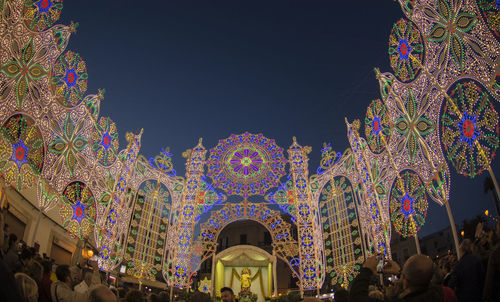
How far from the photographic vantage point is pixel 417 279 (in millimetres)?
2453

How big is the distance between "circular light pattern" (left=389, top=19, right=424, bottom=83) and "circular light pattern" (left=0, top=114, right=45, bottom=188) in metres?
12.1

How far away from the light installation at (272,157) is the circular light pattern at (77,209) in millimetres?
49

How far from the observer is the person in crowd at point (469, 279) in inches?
150

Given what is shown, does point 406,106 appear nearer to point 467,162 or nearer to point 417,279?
point 467,162

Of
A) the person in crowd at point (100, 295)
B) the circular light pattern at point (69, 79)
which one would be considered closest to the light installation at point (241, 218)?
the circular light pattern at point (69, 79)

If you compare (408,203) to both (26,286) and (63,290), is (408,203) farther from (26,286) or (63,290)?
(26,286)

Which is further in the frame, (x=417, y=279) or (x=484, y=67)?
(x=484, y=67)

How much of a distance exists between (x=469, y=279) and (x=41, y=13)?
12184 millimetres

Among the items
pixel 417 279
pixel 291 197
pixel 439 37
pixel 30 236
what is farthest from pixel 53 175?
pixel 439 37

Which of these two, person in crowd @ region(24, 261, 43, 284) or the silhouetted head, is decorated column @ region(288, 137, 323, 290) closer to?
person in crowd @ region(24, 261, 43, 284)

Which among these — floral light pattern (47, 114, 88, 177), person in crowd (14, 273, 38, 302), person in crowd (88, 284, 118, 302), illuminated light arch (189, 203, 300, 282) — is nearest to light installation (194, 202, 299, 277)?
illuminated light arch (189, 203, 300, 282)

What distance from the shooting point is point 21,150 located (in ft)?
32.0

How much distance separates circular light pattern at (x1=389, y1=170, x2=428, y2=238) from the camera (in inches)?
455

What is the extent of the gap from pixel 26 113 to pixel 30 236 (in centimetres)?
444
